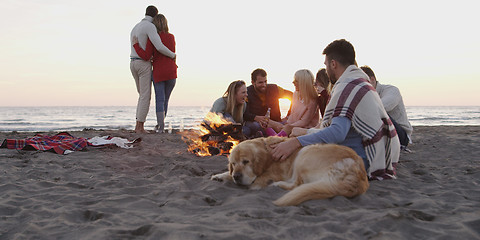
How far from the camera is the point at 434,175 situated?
385 centimetres

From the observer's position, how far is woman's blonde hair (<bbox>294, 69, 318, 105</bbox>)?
5.11 metres

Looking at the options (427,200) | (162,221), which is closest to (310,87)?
(427,200)

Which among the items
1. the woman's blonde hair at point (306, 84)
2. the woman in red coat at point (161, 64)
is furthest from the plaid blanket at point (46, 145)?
the woman's blonde hair at point (306, 84)

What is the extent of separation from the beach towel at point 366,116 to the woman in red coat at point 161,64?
4.80 meters

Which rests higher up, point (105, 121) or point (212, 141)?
point (212, 141)

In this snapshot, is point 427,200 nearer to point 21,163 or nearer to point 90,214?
point 90,214

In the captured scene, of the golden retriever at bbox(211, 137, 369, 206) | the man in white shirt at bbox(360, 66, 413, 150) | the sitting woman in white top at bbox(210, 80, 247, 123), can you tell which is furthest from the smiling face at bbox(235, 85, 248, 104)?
the golden retriever at bbox(211, 137, 369, 206)

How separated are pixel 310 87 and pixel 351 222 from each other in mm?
3223

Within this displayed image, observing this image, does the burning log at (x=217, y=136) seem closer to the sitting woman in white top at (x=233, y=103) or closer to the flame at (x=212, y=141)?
the flame at (x=212, y=141)

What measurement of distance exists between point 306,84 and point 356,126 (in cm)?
209

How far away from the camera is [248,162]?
321 cm

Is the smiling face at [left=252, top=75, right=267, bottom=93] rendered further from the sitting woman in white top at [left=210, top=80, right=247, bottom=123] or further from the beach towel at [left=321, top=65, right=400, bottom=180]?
the beach towel at [left=321, top=65, right=400, bottom=180]

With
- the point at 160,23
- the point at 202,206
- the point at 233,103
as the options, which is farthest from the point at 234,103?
the point at 160,23

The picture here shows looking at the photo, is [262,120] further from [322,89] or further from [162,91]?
[162,91]
